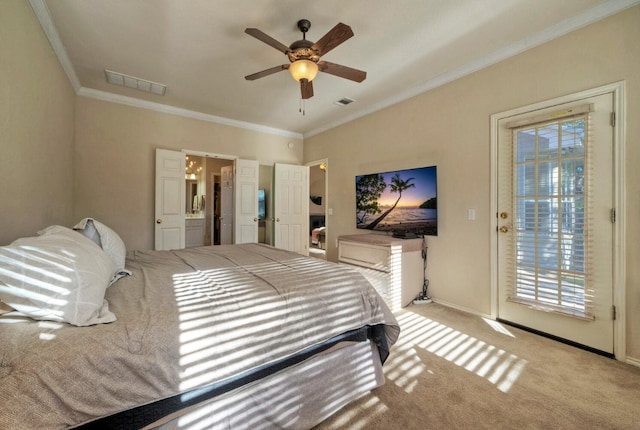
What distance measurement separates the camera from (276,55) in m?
2.87

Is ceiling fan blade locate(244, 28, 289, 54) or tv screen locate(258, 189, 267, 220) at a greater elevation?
ceiling fan blade locate(244, 28, 289, 54)

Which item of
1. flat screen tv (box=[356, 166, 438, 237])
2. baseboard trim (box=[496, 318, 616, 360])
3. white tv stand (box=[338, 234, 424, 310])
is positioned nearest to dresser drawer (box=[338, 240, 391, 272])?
white tv stand (box=[338, 234, 424, 310])

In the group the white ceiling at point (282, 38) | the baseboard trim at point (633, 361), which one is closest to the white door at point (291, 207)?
the white ceiling at point (282, 38)

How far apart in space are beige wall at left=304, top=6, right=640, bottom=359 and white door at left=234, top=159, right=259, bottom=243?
6.23 feet

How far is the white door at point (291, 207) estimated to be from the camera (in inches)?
210

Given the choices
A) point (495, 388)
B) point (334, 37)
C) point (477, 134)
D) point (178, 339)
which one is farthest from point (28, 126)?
point (477, 134)

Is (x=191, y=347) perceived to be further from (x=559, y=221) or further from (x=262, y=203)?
(x=262, y=203)

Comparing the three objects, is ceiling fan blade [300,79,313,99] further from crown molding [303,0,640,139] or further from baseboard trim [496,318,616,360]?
baseboard trim [496,318,616,360]

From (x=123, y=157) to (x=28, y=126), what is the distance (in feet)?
6.52

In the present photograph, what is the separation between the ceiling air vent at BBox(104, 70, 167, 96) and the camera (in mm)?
3318

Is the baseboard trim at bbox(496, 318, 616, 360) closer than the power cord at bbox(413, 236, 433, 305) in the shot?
Yes

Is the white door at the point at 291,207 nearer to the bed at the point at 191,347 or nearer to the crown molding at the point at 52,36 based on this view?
the crown molding at the point at 52,36

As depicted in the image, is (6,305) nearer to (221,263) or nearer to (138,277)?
(138,277)

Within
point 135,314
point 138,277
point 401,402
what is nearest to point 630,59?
point 401,402
